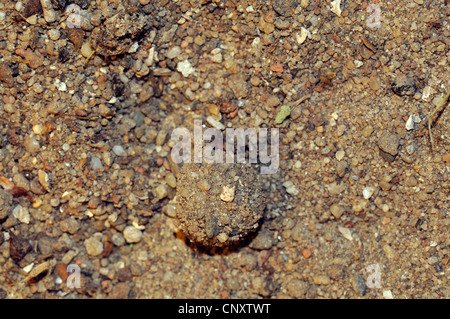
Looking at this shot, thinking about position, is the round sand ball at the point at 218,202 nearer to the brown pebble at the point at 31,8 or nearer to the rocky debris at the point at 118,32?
the rocky debris at the point at 118,32

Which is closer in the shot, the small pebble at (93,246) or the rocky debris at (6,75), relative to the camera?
the rocky debris at (6,75)

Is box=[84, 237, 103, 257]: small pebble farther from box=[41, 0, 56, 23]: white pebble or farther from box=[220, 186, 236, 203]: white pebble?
box=[41, 0, 56, 23]: white pebble

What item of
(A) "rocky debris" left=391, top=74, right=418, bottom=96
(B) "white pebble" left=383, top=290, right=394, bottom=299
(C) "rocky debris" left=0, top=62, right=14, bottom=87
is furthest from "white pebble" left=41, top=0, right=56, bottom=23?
(B) "white pebble" left=383, top=290, right=394, bottom=299

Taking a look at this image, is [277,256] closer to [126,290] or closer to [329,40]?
[126,290]

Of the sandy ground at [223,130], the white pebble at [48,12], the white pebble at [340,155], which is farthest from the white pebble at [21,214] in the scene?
the white pebble at [340,155]

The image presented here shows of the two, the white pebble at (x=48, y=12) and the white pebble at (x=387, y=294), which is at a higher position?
the white pebble at (x=48, y=12)

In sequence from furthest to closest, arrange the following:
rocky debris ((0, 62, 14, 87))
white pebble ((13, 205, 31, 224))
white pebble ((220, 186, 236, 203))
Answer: white pebble ((13, 205, 31, 224)), rocky debris ((0, 62, 14, 87)), white pebble ((220, 186, 236, 203))

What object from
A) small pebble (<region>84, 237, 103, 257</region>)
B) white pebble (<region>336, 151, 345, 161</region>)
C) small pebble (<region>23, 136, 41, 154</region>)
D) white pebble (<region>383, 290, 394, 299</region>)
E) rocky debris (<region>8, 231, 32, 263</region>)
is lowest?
white pebble (<region>383, 290, 394, 299</region>)

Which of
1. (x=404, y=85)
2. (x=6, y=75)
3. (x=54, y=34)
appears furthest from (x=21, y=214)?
(x=404, y=85)
